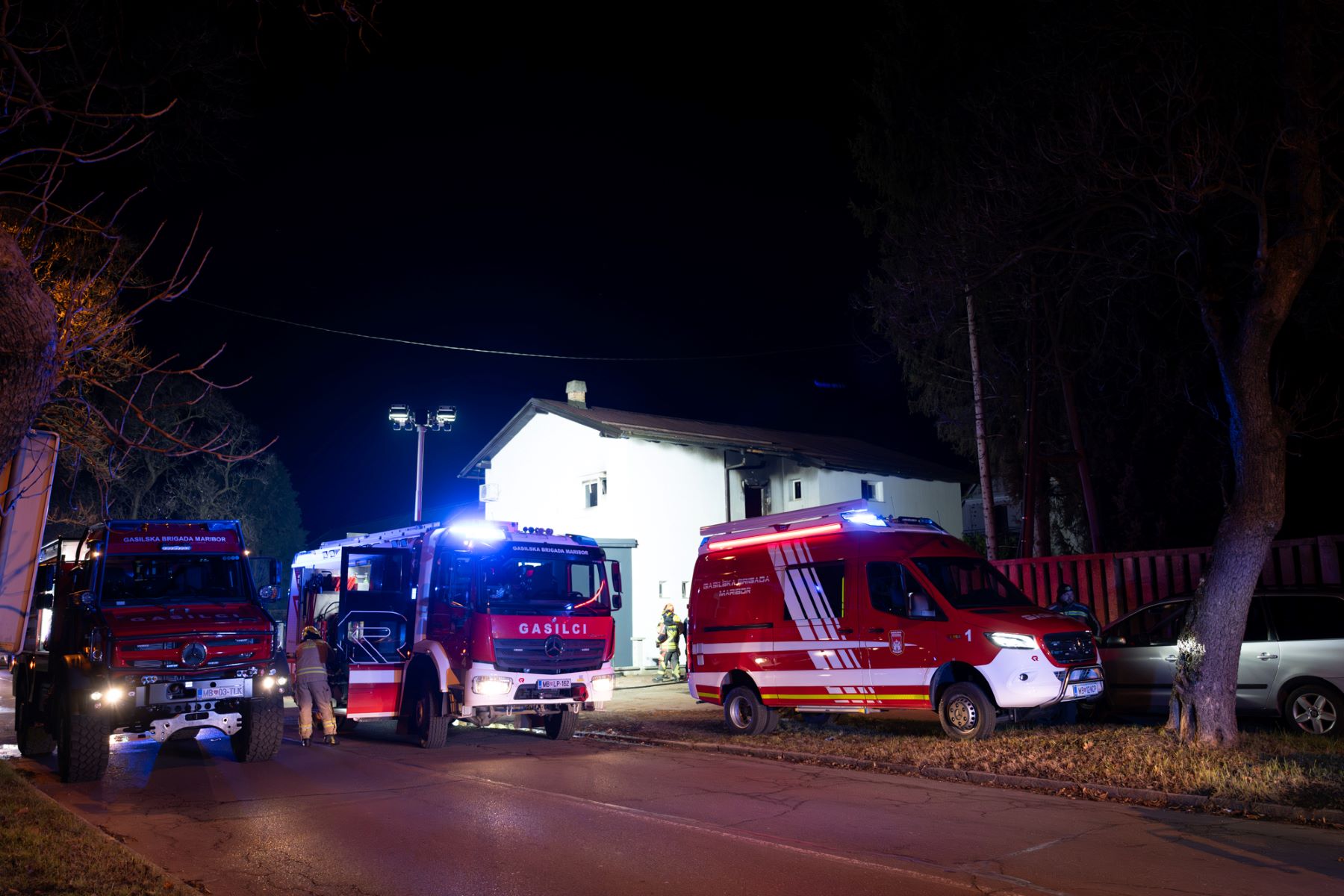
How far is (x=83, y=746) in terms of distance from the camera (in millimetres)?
10844

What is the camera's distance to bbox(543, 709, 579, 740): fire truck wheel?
570 inches

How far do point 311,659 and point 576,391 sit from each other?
22.1 m

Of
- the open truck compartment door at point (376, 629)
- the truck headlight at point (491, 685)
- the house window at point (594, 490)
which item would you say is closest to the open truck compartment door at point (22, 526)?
the open truck compartment door at point (376, 629)

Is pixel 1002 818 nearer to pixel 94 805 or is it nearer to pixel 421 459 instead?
pixel 94 805

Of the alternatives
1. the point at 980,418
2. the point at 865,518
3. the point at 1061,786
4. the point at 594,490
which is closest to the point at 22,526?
the point at 865,518

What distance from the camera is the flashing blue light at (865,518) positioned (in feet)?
43.4

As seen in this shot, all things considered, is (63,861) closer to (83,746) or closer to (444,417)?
(83,746)

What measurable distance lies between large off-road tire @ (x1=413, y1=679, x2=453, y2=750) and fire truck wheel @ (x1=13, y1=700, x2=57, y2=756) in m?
4.83

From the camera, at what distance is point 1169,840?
7551 millimetres

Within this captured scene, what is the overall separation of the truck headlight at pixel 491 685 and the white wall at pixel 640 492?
13.7 meters

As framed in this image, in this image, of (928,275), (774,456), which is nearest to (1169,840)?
(928,275)

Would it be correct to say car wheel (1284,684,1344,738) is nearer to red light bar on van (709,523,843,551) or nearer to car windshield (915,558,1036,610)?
car windshield (915,558,1036,610)

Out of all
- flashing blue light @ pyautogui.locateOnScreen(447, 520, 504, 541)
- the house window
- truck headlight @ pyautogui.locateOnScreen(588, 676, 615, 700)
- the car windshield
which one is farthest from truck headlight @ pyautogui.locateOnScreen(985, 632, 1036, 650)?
the house window

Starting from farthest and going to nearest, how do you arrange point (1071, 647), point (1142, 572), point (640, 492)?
A: point (640, 492), point (1142, 572), point (1071, 647)
